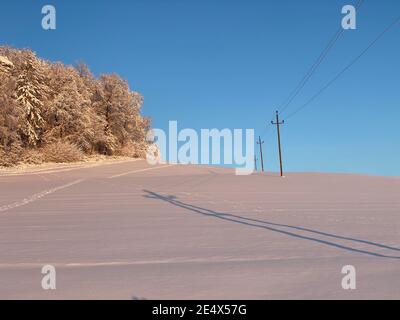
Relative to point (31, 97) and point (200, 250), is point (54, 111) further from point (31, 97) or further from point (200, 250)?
point (200, 250)

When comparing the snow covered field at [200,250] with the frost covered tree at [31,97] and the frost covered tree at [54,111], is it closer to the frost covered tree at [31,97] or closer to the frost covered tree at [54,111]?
the frost covered tree at [54,111]

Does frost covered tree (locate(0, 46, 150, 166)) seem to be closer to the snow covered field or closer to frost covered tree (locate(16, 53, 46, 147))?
frost covered tree (locate(16, 53, 46, 147))

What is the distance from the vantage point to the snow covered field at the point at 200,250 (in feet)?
16.3

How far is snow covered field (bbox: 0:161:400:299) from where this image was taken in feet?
16.3

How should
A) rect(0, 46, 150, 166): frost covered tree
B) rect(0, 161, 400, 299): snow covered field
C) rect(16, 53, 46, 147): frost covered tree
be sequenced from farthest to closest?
1. rect(16, 53, 46, 147): frost covered tree
2. rect(0, 46, 150, 166): frost covered tree
3. rect(0, 161, 400, 299): snow covered field

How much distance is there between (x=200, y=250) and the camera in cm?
719

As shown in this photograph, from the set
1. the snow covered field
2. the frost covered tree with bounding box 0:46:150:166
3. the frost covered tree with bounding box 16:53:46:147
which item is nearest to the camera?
the snow covered field

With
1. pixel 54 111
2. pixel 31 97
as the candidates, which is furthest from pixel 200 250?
pixel 54 111

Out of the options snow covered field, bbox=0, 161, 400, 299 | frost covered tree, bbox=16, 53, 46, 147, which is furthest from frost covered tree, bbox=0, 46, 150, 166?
snow covered field, bbox=0, 161, 400, 299

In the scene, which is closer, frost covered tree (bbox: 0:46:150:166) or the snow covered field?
the snow covered field

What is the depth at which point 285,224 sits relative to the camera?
1005cm

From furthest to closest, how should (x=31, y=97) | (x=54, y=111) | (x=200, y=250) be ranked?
(x=54, y=111) → (x=31, y=97) → (x=200, y=250)
